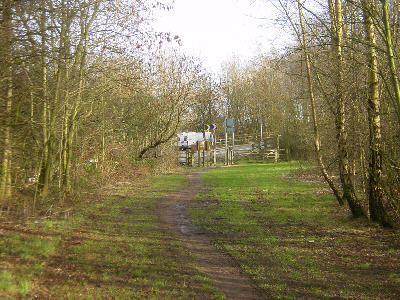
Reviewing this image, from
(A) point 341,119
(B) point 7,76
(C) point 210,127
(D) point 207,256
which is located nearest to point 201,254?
(D) point 207,256

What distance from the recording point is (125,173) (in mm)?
21797

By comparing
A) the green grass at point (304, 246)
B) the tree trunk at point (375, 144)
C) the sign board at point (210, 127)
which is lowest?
the green grass at point (304, 246)

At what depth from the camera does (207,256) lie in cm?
706

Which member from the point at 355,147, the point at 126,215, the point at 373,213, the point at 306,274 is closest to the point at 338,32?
the point at 355,147

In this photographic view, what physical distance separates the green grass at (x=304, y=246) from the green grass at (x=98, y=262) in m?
1.10

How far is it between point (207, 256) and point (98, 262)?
1889 millimetres

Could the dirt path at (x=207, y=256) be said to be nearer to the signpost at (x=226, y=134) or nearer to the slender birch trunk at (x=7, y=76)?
the slender birch trunk at (x=7, y=76)

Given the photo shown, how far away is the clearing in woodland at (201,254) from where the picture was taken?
5395 millimetres

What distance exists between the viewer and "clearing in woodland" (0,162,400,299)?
5395mm

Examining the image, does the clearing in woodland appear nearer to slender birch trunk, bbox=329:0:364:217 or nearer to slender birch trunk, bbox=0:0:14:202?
slender birch trunk, bbox=329:0:364:217

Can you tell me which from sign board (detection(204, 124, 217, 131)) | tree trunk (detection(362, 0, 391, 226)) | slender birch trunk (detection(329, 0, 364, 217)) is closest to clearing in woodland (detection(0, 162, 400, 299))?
tree trunk (detection(362, 0, 391, 226))

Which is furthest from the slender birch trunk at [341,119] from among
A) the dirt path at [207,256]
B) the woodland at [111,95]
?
the dirt path at [207,256]

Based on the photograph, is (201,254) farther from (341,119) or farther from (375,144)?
(341,119)

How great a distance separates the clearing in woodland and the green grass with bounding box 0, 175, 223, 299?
15 millimetres
